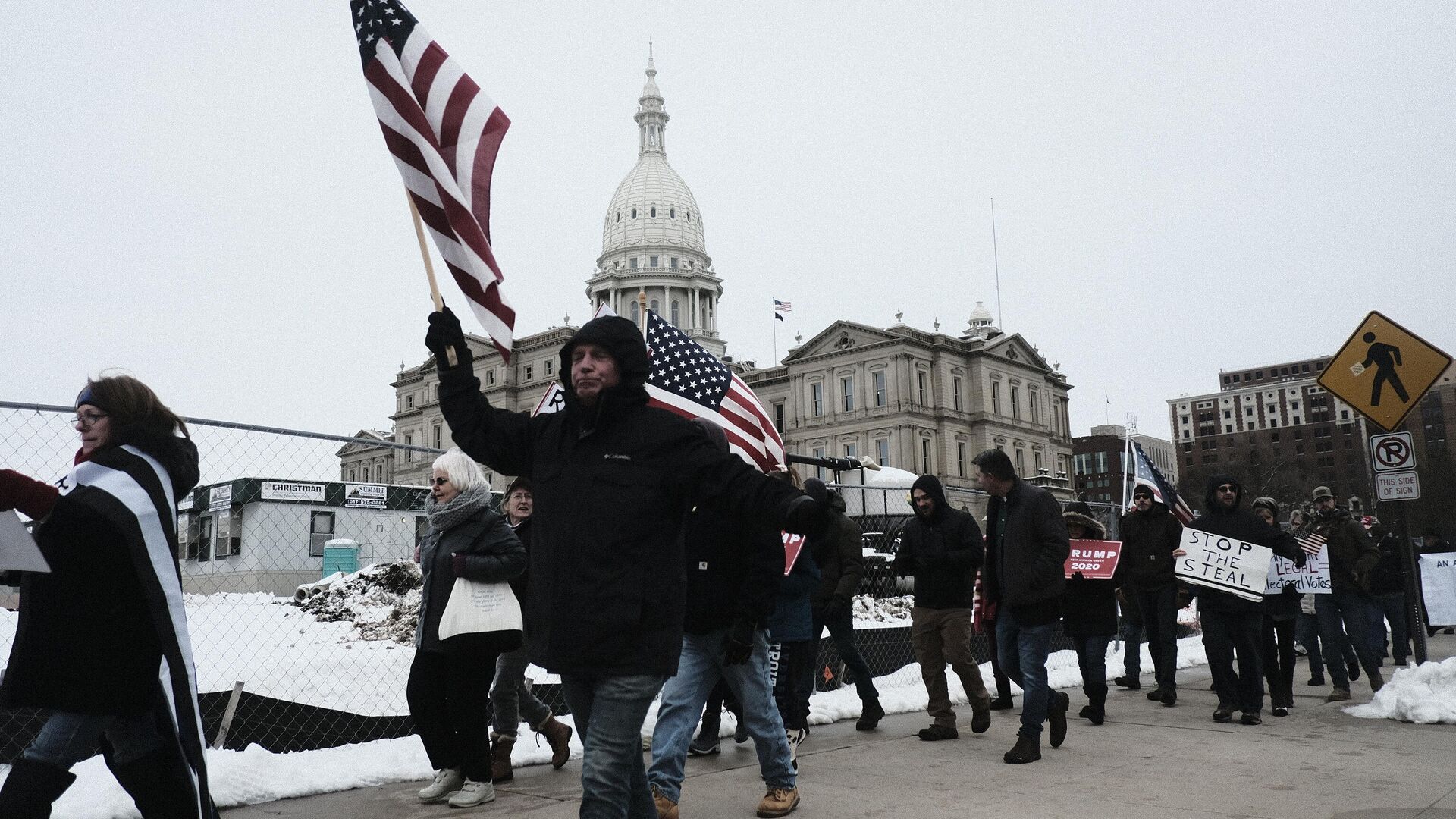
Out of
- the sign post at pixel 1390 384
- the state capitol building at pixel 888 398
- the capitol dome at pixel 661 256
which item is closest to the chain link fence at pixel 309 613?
the sign post at pixel 1390 384

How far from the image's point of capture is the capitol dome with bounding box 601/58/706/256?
108062 millimetres

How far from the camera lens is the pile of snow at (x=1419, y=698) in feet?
27.5

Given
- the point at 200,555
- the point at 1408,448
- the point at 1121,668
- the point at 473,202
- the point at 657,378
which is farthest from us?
the point at 200,555

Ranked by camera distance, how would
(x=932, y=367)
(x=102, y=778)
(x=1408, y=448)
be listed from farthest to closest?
1. (x=932, y=367)
2. (x=1408, y=448)
3. (x=102, y=778)

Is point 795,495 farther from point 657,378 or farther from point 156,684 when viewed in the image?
point 657,378

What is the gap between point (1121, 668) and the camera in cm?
1262

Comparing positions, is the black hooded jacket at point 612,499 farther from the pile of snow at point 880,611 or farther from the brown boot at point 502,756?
the pile of snow at point 880,611

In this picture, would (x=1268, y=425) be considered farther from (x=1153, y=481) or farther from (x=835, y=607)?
(x=835, y=607)

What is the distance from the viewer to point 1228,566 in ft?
28.9

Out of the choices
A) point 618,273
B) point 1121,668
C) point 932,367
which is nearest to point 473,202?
point 1121,668

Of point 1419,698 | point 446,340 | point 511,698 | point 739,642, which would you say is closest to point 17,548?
point 446,340

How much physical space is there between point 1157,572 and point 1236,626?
141 centimetres

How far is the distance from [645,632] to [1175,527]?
7.88 meters

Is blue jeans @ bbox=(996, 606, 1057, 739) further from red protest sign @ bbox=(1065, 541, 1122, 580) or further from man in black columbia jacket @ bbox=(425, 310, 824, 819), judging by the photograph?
man in black columbia jacket @ bbox=(425, 310, 824, 819)
